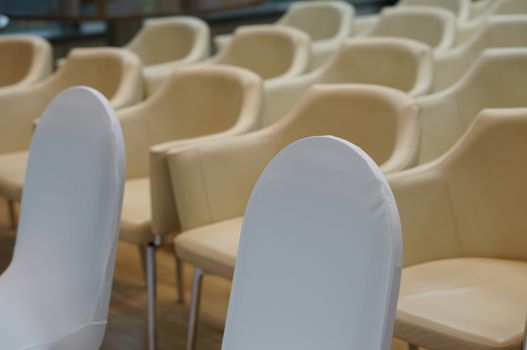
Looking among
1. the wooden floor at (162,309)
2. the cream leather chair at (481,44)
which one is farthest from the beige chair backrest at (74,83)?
the cream leather chair at (481,44)

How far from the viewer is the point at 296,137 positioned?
10.2 feet

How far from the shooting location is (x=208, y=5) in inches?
234

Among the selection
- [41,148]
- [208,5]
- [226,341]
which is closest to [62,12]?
[208,5]

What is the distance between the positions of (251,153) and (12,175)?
40.7 inches

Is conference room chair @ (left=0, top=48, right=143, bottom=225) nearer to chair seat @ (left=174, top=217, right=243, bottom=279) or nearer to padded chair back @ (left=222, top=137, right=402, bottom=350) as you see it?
chair seat @ (left=174, top=217, right=243, bottom=279)

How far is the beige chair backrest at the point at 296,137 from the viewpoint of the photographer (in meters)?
2.89

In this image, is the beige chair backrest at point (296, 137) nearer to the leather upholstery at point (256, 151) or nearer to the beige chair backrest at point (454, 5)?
the leather upholstery at point (256, 151)

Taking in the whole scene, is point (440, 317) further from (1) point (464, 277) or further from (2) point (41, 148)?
(2) point (41, 148)

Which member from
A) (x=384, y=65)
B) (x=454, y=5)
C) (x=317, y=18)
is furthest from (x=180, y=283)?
(x=454, y=5)

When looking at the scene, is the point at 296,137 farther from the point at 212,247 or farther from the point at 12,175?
the point at 12,175

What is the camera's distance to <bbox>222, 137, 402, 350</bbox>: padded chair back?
132 cm

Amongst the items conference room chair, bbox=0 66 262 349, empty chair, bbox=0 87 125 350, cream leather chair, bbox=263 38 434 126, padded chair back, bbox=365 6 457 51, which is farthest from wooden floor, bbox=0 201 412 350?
padded chair back, bbox=365 6 457 51

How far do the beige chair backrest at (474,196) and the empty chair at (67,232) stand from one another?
0.78m

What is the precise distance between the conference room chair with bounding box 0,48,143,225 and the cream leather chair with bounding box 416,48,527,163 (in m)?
1.25
